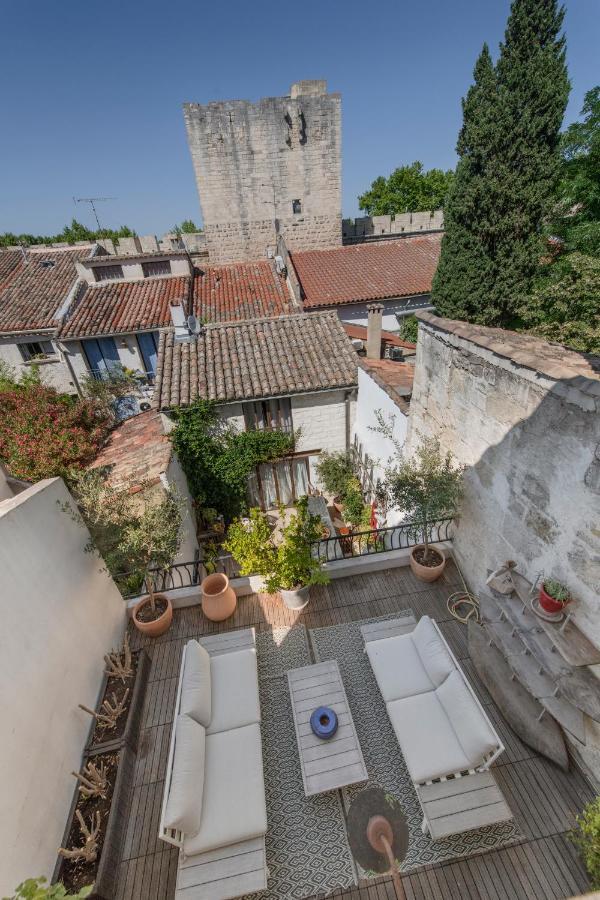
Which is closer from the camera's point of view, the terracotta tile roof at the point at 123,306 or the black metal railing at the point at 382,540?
the black metal railing at the point at 382,540

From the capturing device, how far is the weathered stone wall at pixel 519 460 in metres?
3.85

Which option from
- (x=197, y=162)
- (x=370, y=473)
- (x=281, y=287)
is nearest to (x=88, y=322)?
(x=281, y=287)

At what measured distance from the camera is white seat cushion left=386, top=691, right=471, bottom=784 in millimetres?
4059

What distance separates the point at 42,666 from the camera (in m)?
4.27

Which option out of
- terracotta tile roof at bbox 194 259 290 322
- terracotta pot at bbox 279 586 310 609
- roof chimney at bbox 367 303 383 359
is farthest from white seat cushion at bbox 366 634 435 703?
terracotta tile roof at bbox 194 259 290 322

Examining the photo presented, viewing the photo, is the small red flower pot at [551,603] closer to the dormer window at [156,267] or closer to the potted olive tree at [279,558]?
the potted olive tree at [279,558]

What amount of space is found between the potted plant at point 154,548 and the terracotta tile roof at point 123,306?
1109 centimetres

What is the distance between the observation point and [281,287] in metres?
18.6

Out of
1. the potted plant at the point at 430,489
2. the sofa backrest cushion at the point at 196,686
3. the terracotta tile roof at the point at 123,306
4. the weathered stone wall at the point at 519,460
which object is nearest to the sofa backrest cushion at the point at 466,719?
the weathered stone wall at the point at 519,460

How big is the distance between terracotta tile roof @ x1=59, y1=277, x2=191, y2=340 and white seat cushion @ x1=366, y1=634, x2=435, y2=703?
13684mm

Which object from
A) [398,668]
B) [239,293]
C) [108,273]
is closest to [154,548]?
[398,668]

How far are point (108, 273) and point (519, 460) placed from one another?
63.8ft

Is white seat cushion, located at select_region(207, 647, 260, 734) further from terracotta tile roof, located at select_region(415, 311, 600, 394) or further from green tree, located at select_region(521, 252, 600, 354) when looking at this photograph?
green tree, located at select_region(521, 252, 600, 354)

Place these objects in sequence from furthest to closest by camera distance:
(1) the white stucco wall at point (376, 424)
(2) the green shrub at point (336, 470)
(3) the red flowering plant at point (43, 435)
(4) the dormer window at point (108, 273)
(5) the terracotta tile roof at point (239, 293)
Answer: (4) the dormer window at point (108, 273) → (5) the terracotta tile roof at point (239, 293) → (2) the green shrub at point (336, 470) → (3) the red flowering plant at point (43, 435) → (1) the white stucco wall at point (376, 424)
